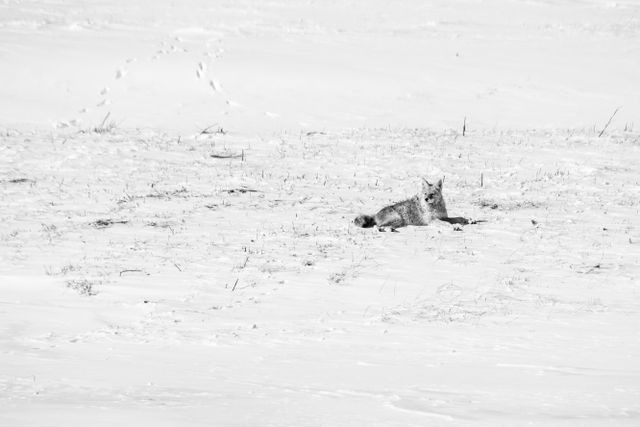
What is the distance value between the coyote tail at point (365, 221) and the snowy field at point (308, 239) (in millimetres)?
300

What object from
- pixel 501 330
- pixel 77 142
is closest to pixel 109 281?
pixel 501 330

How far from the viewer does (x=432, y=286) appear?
10594mm

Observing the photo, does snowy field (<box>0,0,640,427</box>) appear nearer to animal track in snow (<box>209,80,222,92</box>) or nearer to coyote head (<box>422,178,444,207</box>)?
animal track in snow (<box>209,80,222,92</box>)

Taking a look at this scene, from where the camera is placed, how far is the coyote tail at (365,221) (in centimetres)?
1398

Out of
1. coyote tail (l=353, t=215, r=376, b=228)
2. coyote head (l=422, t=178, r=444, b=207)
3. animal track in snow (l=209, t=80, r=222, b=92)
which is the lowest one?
coyote tail (l=353, t=215, r=376, b=228)

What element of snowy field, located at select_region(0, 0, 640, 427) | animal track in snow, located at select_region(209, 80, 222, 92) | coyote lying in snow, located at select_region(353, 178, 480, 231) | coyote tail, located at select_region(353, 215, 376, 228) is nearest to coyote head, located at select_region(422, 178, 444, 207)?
coyote lying in snow, located at select_region(353, 178, 480, 231)

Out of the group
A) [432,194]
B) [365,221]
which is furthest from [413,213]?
[365,221]

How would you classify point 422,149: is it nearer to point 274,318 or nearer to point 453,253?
point 453,253

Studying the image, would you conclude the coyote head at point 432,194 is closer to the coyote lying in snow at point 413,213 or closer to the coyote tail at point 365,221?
the coyote lying in snow at point 413,213

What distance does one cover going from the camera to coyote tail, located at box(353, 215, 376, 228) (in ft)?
45.9

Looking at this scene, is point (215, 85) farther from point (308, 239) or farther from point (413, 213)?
point (308, 239)

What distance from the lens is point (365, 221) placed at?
14.0 meters

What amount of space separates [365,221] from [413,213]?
0.97 m

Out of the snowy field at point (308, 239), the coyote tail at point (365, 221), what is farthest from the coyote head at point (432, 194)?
the coyote tail at point (365, 221)
